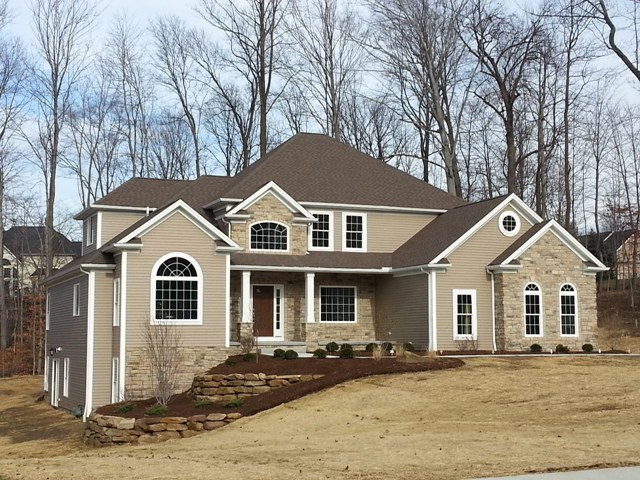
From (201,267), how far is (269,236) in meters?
4.55

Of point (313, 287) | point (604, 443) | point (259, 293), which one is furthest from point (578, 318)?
point (604, 443)

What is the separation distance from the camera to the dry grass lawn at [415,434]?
12570mm

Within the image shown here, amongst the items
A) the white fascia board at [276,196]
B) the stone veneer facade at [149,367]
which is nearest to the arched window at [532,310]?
the white fascia board at [276,196]

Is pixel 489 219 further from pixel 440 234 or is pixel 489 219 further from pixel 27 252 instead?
pixel 27 252

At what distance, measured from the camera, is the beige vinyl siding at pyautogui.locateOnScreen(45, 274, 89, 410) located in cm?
2667

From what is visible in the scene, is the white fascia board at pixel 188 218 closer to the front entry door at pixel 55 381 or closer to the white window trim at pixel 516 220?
the front entry door at pixel 55 381

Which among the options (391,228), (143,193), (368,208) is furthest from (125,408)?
(391,228)

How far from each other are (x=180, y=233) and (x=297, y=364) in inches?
217

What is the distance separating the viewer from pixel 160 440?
18906 millimetres

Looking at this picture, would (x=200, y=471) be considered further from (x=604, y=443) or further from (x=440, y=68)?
(x=440, y=68)

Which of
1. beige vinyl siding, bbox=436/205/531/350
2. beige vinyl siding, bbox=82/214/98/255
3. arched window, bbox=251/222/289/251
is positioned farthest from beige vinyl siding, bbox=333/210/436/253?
beige vinyl siding, bbox=82/214/98/255

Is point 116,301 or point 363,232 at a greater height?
point 363,232

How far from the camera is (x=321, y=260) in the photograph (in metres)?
30.0

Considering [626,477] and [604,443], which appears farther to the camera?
[604,443]
